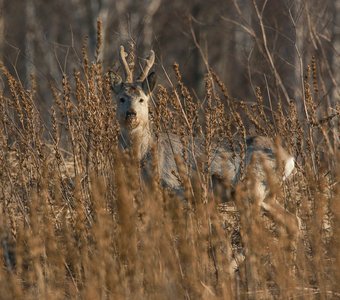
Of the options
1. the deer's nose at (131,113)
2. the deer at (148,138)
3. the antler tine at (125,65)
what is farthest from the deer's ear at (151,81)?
the deer's nose at (131,113)

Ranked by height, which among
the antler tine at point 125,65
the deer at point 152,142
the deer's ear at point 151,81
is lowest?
the deer at point 152,142

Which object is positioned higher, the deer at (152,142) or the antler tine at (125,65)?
the antler tine at (125,65)

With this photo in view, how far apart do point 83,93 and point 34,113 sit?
550 millimetres

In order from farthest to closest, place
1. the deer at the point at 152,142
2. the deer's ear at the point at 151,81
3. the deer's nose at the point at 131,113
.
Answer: the deer's nose at the point at 131,113, the deer's ear at the point at 151,81, the deer at the point at 152,142

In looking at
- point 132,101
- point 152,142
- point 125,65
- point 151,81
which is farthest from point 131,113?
point 152,142

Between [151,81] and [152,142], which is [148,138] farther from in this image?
[152,142]

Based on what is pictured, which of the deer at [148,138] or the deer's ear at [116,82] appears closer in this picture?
the deer at [148,138]

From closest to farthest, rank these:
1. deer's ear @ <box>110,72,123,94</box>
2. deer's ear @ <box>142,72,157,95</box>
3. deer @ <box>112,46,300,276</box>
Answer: deer @ <box>112,46,300,276</box> < deer's ear @ <box>142,72,157,95</box> < deer's ear @ <box>110,72,123,94</box>

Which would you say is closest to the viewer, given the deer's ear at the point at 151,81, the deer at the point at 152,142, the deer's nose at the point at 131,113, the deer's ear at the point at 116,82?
the deer at the point at 152,142

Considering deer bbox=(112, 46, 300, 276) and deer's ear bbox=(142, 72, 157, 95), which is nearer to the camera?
deer bbox=(112, 46, 300, 276)

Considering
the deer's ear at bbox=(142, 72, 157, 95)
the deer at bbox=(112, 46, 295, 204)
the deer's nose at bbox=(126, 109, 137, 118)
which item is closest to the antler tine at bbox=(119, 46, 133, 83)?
the deer at bbox=(112, 46, 295, 204)

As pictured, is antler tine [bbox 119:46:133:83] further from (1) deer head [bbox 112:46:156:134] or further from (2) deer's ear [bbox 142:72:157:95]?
(2) deer's ear [bbox 142:72:157:95]

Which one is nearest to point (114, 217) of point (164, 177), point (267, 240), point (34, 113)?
point (34, 113)

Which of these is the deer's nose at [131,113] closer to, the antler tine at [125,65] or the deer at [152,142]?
the deer at [152,142]
